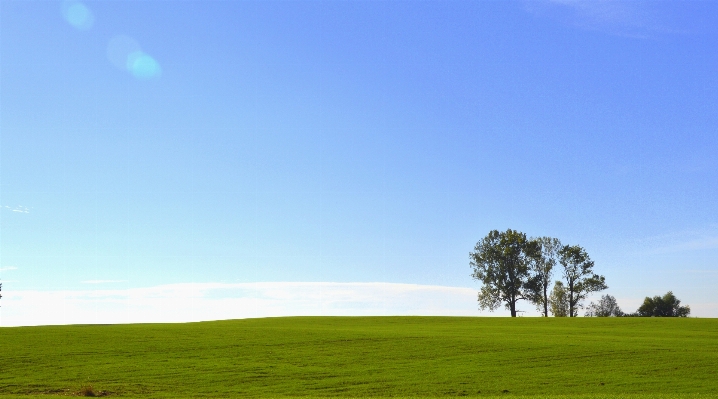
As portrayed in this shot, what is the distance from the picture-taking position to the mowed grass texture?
32.9 metres

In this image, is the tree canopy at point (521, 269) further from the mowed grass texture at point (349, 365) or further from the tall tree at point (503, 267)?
the mowed grass texture at point (349, 365)

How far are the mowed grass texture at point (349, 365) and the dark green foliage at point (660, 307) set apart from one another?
9549cm

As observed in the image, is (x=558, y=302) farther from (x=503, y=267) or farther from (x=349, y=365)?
(x=349, y=365)

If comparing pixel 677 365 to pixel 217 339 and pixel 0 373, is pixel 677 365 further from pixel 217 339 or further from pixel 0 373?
pixel 0 373

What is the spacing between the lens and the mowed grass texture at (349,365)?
3288 centimetres

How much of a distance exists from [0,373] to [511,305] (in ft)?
300

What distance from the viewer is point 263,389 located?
33281 mm

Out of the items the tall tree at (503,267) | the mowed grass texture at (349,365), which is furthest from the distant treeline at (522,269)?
the mowed grass texture at (349,365)

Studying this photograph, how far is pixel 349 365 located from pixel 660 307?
124 metres

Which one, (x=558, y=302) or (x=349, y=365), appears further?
(x=558, y=302)

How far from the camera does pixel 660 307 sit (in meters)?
143

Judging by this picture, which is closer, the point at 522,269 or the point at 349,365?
the point at 349,365

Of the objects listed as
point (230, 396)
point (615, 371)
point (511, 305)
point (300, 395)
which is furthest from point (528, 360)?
point (511, 305)

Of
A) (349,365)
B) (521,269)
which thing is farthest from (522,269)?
(349,365)
